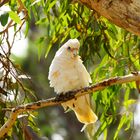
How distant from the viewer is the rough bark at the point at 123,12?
6.37ft

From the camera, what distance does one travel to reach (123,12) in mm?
1945

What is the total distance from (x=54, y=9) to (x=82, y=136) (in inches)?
128

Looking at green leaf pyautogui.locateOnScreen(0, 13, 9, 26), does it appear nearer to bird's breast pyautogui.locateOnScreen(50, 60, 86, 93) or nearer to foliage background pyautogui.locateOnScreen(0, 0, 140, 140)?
foliage background pyautogui.locateOnScreen(0, 0, 140, 140)

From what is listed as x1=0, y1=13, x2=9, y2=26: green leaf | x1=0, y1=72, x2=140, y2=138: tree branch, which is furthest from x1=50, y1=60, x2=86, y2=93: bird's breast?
x1=0, y1=13, x2=9, y2=26: green leaf

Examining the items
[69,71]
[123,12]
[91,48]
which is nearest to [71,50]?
[69,71]

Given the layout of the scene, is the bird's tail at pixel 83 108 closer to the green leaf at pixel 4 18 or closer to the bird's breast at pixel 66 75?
the bird's breast at pixel 66 75

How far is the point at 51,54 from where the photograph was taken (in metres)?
5.44

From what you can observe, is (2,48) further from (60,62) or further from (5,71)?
(60,62)

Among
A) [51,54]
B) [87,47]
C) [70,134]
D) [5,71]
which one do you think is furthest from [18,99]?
[70,134]

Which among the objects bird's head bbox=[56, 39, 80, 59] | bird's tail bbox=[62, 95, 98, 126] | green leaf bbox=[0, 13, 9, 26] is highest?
green leaf bbox=[0, 13, 9, 26]

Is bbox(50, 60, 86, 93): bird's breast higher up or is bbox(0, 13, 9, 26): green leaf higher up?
bbox(0, 13, 9, 26): green leaf

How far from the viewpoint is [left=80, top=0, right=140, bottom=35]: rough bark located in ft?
6.37

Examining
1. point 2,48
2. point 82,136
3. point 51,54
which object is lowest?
point 82,136

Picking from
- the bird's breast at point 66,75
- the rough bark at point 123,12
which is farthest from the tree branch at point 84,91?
the bird's breast at point 66,75
